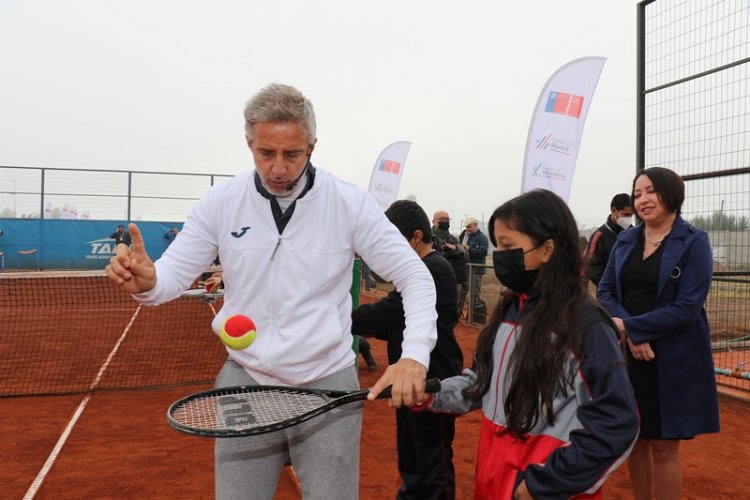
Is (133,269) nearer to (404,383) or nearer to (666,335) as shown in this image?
(404,383)

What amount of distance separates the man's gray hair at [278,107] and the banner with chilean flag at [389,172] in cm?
1477

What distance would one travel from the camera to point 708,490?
4070mm

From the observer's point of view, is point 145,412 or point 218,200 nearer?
point 218,200

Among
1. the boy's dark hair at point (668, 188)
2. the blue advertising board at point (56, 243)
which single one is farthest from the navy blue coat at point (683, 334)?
the blue advertising board at point (56, 243)

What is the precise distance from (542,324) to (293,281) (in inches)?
32.3

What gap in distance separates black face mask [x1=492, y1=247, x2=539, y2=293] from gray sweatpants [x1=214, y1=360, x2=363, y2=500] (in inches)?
27.7

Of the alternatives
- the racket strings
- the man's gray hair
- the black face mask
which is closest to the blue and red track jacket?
the black face mask

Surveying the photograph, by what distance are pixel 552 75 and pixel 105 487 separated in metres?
7.98

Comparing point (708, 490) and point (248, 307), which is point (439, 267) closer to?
point (248, 307)

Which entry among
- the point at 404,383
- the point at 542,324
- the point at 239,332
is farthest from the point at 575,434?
the point at 239,332

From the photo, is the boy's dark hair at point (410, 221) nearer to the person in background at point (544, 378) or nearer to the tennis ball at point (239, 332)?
the person in background at point (544, 378)

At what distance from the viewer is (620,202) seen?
459 cm

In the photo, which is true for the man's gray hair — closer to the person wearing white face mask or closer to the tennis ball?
the tennis ball

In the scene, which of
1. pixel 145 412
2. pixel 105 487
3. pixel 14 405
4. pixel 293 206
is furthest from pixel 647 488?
pixel 14 405
